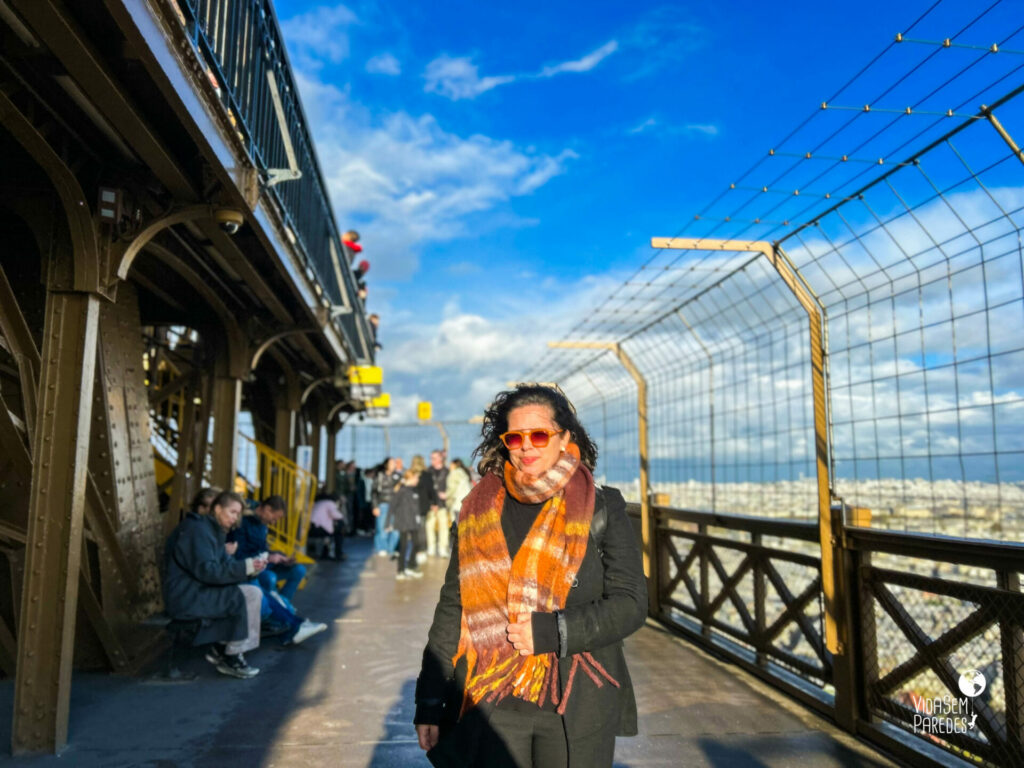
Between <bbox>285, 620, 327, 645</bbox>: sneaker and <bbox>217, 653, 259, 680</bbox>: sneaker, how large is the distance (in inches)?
35.8

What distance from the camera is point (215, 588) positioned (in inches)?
215

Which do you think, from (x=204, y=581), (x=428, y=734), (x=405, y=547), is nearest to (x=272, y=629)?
(x=204, y=581)

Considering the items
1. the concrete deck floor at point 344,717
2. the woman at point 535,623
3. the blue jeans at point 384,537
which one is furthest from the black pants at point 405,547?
the woman at point 535,623

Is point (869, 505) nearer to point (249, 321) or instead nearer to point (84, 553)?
point (84, 553)

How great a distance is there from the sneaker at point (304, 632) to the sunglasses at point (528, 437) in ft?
16.2

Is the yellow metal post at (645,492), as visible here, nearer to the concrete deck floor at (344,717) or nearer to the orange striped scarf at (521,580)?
the concrete deck floor at (344,717)

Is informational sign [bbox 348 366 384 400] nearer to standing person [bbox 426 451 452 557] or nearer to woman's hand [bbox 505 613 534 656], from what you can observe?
standing person [bbox 426 451 452 557]

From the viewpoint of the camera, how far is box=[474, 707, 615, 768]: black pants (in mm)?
2041

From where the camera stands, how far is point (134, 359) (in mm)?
6598

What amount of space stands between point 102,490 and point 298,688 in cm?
213

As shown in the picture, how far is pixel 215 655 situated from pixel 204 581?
27.1 inches

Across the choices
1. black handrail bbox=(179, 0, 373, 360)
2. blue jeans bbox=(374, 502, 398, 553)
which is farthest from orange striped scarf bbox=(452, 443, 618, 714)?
blue jeans bbox=(374, 502, 398, 553)

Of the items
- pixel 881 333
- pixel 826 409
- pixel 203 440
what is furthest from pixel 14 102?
pixel 203 440

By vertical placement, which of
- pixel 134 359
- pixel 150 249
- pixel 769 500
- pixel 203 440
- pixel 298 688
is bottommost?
pixel 298 688
